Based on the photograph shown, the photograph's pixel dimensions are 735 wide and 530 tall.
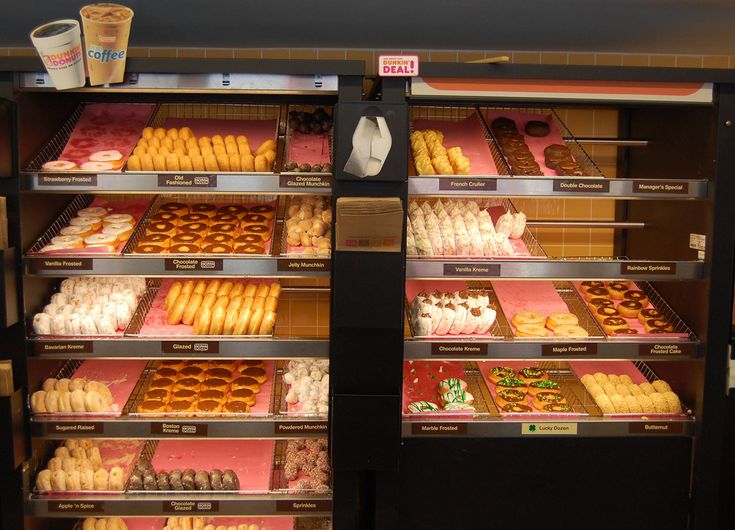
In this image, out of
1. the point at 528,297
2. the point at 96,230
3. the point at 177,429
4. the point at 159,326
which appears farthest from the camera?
the point at 528,297

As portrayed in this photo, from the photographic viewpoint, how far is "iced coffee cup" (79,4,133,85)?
2.61m

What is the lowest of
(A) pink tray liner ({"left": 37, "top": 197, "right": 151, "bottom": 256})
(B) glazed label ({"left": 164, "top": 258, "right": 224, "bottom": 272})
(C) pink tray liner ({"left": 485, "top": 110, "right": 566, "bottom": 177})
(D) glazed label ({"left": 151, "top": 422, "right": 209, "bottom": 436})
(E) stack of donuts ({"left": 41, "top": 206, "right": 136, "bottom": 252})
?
(D) glazed label ({"left": 151, "top": 422, "right": 209, "bottom": 436})

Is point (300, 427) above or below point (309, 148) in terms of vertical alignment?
below

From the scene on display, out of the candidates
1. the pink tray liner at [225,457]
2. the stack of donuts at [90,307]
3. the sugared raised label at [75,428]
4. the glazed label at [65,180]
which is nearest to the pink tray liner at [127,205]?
the stack of donuts at [90,307]

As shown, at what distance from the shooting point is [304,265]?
2.97 m

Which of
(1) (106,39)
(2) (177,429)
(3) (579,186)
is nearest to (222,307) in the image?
(2) (177,429)

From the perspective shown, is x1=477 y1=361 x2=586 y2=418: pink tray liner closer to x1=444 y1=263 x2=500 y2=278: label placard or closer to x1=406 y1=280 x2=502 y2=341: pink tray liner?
x1=406 y1=280 x2=502 y2=341: pink tray liner

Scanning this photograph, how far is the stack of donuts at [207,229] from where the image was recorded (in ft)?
10.2

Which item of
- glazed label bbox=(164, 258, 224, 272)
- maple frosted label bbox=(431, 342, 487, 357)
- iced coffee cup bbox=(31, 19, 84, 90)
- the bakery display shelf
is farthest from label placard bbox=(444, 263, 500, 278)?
iced coffee cup bbox=(31, 19, 84, 90)

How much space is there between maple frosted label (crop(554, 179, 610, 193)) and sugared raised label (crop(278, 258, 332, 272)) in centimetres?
110

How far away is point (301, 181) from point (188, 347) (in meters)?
0.90

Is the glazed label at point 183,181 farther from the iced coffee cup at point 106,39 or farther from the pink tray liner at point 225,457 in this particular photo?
the pink tray liner at point 225,457

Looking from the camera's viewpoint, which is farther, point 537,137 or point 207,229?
point 537,137

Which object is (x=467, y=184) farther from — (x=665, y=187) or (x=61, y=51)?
(x=61, y=51)
